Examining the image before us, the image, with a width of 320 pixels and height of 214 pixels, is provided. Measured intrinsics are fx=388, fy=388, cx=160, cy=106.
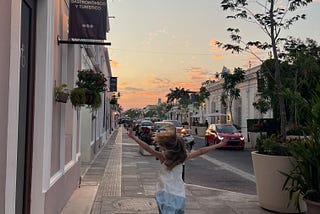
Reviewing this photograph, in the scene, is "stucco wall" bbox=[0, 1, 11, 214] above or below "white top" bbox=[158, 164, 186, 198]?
above

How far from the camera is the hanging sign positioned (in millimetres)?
6617

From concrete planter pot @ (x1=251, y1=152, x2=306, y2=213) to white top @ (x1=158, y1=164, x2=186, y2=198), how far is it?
317 cm

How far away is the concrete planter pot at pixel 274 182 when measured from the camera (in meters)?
6.70

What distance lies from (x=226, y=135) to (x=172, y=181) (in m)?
17.1

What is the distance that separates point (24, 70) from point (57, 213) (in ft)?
8.79

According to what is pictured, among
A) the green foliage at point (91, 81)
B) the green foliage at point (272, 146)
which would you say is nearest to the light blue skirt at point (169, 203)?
the green foliage at point (91, 81)

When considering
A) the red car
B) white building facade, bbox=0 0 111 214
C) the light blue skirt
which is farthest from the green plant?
the red car

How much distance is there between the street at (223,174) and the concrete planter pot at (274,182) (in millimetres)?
2280

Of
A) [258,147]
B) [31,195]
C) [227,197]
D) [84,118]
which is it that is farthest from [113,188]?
[84,118]

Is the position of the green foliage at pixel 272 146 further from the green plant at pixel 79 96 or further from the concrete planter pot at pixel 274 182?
the green plant at pixel 79 96

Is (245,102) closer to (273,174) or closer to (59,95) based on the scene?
(273,174)

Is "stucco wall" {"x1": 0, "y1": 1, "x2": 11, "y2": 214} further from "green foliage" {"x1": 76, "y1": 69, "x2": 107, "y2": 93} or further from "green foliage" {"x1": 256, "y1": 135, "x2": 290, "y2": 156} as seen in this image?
"green foliage" {"x1": 256, "y1": 135, "x2": 290, "y2": 156}

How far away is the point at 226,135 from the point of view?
2084cm

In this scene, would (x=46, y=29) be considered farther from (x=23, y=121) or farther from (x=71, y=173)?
(x=71, y=173)
